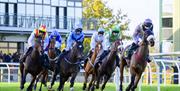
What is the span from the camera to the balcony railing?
154ft

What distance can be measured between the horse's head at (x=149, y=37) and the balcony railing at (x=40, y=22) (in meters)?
32.0

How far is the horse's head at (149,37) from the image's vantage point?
1364 cm

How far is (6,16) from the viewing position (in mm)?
46812

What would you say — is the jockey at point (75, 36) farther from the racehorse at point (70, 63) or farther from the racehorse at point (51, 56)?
the racehorse at point (51, 56)

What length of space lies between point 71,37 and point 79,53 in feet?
2.76

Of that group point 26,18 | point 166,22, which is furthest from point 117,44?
point 166,22

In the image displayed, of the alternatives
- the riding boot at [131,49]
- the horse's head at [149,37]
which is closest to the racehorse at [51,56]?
the riding boot at [131,49]

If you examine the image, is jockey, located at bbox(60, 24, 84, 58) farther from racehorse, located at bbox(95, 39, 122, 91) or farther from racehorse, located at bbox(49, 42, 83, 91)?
racehorse, located at bbox(95, 39, 122, 91)

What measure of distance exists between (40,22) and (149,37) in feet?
114

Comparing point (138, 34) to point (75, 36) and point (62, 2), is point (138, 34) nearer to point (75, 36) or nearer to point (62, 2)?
point (75, 36)

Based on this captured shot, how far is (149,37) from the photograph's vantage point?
13.7 m

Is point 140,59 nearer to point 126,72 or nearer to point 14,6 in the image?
point 126,72

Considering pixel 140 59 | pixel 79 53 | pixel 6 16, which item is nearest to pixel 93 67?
pixel 79 53

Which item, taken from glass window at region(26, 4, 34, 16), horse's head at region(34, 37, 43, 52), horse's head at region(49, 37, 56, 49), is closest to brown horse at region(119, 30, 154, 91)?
horse's head at region(34, 37, 43, 52)
